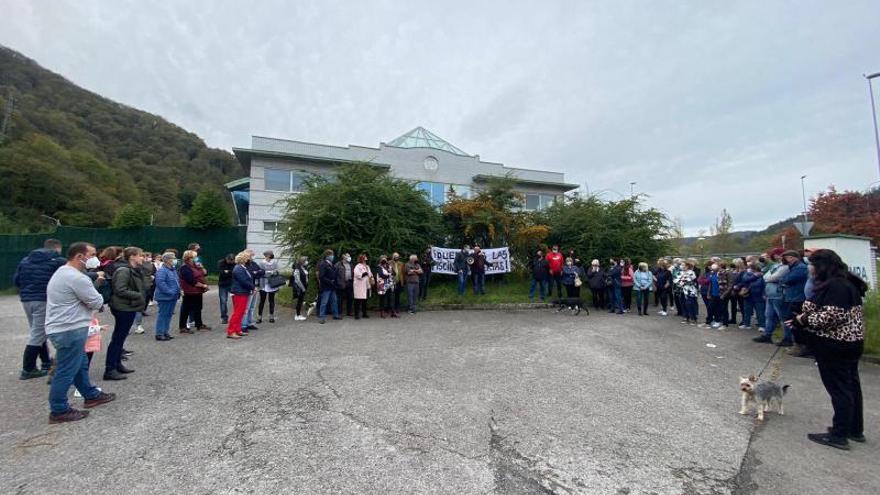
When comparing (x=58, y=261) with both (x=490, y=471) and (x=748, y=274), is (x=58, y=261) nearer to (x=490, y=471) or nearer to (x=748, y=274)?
(x=490, y=471)

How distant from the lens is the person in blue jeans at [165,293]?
760 centimetres

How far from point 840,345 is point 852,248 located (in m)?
8.13

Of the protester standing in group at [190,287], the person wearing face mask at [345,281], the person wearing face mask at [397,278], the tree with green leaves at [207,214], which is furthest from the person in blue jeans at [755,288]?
the tree with green leaves at [207,214]

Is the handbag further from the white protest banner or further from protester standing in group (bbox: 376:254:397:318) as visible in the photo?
the white protest banner

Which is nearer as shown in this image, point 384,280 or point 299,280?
point 299,280

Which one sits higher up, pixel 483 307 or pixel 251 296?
pixel 251 296

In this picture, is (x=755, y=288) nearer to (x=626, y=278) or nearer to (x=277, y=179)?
(x=626, y=278)

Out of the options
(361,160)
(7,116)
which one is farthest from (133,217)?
(7,116)

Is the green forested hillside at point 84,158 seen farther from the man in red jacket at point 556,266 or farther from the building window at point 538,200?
the building window at point 538,200

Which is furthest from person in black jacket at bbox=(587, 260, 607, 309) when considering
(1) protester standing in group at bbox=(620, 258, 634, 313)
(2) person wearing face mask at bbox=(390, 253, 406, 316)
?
(2) person wearing face mask at bbox=(390, 253, 406, 316)

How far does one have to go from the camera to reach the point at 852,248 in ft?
30.7

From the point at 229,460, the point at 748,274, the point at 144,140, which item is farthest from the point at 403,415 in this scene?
the point at 144,140

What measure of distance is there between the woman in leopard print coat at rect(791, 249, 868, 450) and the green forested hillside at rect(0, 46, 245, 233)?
38.0m

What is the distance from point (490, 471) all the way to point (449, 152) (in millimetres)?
27046
